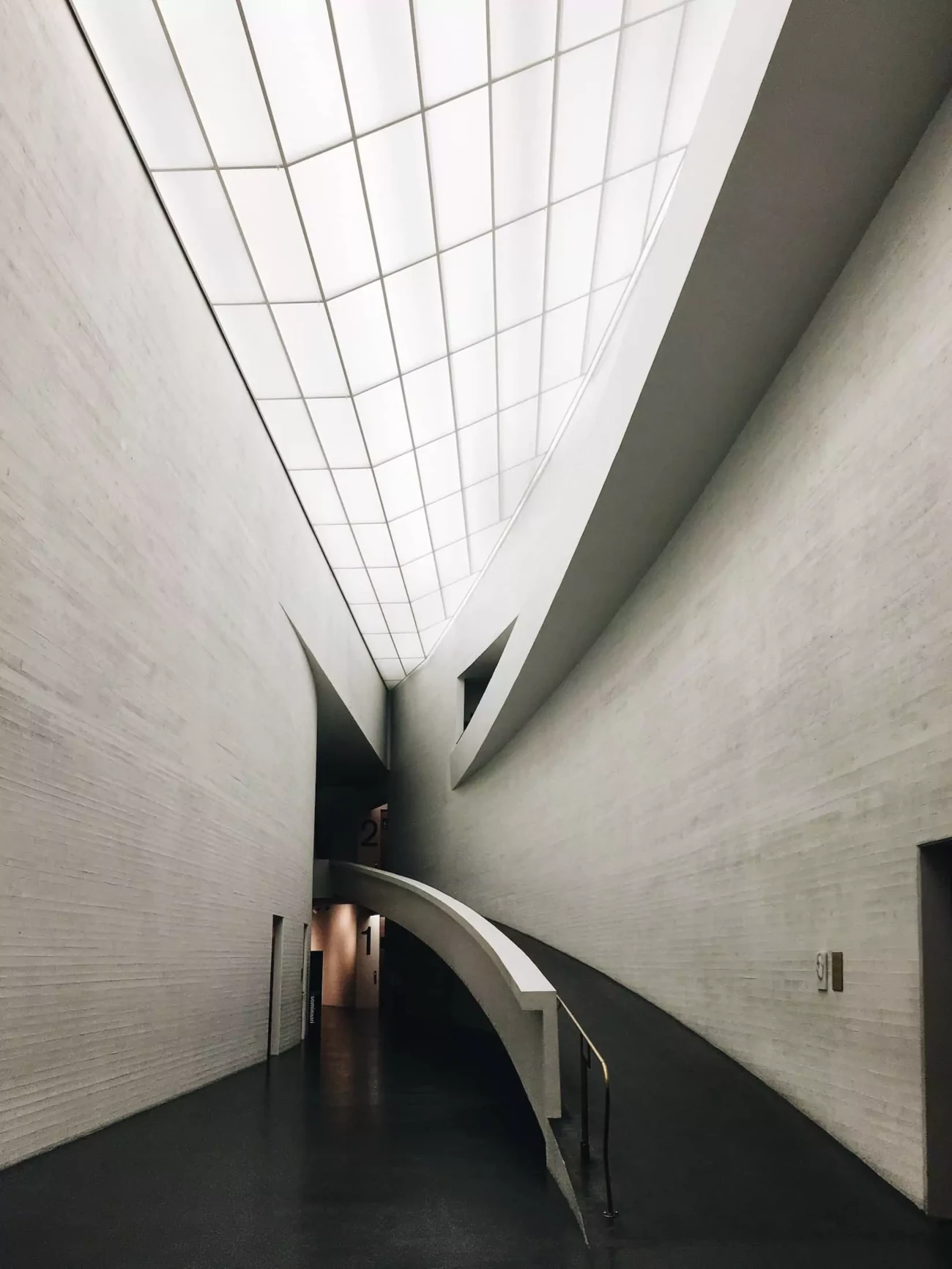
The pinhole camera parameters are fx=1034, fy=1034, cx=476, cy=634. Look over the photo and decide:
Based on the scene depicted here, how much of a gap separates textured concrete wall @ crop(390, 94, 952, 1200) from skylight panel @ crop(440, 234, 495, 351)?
3257 mm

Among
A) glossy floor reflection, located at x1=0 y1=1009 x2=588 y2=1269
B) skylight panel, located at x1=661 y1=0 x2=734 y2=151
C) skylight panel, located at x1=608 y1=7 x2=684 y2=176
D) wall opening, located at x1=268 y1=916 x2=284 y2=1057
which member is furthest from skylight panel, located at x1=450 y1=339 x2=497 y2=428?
glossy floor reflection, located at x1=0 y1=1009 x2=588 y2=1269

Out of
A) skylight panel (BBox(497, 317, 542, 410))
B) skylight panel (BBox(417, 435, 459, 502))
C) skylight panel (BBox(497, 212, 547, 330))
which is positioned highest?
skylight panel (BBox(497, 212, 547, 330))

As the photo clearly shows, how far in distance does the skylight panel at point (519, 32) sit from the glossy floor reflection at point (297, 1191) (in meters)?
7.71

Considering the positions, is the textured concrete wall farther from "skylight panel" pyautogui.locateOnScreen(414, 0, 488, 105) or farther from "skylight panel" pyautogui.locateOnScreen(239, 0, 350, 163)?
"skylight panel" pyautogui.locateOnScreen(239, 0, 350, 163)

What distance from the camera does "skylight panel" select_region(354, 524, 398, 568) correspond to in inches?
615

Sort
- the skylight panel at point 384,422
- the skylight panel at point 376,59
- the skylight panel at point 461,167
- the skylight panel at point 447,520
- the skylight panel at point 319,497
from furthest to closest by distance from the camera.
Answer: the skylight panel at point 447,520, the skylight panel at point 319,497, the skylight panel at point 384,422, the skylight panel at point 461,167, the skylight panel at point 376,59

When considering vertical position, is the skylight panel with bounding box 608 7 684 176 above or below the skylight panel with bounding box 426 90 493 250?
above

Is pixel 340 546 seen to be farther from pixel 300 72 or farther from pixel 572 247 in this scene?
pixel 300 72

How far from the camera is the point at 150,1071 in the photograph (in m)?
7.84

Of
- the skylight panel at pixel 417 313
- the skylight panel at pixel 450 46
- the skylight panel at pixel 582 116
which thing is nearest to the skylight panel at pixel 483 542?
the skylight panel at pixel 417 313

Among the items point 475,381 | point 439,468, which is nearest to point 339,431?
point 475,381

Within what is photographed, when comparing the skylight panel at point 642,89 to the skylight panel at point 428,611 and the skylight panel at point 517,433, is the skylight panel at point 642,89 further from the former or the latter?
the skylight panel at point 428,611

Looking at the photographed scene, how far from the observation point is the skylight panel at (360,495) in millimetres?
13711

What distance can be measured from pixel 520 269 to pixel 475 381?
6.55ft
